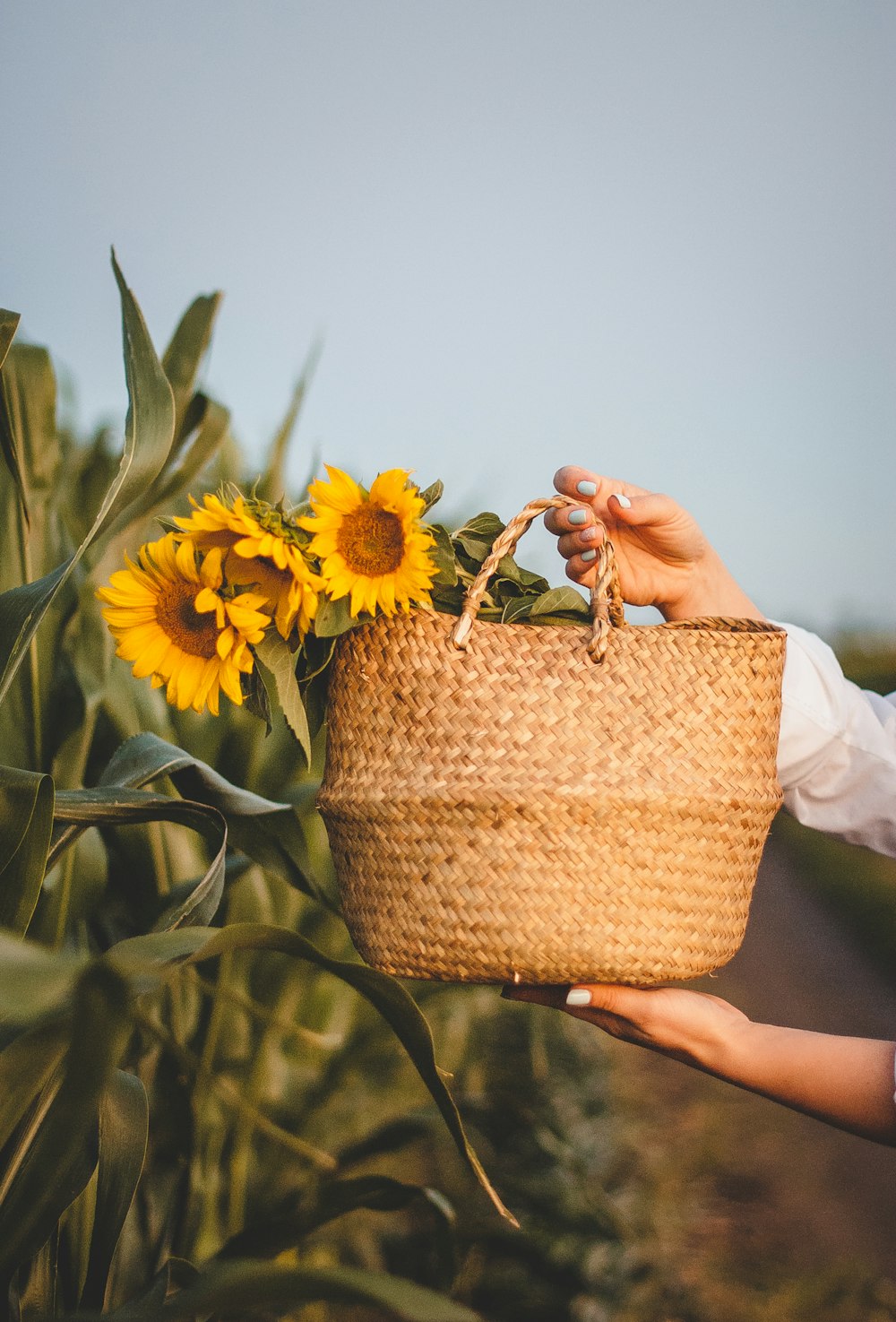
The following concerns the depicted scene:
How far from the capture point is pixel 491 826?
521mm

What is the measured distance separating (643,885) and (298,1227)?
15.1 inches

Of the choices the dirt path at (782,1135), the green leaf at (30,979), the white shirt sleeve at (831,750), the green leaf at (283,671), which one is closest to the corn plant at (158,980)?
the green leaf at (30,979)

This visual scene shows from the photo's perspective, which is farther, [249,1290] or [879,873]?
[879,873]

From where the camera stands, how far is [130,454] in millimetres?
542

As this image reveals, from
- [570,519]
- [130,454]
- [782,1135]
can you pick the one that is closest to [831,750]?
[570,519]

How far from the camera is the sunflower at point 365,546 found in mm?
510

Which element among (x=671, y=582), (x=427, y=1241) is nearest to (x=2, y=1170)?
(x=671, y=582)

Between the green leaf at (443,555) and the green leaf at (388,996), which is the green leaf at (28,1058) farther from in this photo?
the green leaf at (443,555)

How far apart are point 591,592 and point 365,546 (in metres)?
0.13

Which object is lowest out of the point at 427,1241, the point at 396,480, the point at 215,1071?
the point at 427,1241

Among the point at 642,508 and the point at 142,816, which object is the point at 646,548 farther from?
the point at 142,816

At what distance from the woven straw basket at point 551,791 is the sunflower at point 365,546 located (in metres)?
0.04

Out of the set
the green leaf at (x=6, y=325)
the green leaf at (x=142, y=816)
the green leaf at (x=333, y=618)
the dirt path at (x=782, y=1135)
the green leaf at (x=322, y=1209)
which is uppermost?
the green leaf at (x=6, y=325)

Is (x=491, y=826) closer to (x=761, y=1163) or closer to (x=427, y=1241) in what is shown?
(x=427, y=1241)
